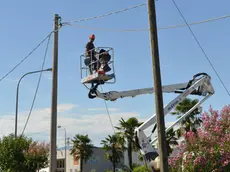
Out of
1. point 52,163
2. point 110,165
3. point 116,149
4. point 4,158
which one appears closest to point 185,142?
point 52,163

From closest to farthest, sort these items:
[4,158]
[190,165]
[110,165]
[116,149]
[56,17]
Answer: [190,165], [56,17], [4,158], [116,149], [110,165]

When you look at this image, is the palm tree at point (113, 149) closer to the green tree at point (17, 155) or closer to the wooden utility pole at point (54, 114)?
the green tree at point (17, 155)

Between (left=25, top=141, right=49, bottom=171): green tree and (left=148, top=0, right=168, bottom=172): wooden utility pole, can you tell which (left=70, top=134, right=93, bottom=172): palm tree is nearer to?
(left=25, top=141, right=49, bottom=171): green tree

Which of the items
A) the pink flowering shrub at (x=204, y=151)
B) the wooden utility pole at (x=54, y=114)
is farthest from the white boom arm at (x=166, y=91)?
the wooden utility pole at (x=54, y=114)

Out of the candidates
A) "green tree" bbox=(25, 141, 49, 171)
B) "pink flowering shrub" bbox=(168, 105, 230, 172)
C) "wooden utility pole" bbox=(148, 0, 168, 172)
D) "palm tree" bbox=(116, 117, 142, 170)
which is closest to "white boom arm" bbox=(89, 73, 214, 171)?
"pink flowering shrub" bbox=(168, 105, 230, 172)

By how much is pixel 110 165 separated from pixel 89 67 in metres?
57.1

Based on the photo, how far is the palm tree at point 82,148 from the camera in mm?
62375

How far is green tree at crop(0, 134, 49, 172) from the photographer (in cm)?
3078

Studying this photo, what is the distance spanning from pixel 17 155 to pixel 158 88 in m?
22.3

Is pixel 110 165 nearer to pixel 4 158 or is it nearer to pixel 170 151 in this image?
pixel 4 158

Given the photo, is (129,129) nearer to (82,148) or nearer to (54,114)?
(82,148)

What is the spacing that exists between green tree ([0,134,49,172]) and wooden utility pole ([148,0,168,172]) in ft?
70.9

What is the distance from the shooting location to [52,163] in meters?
14.6

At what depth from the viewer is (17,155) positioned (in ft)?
103
